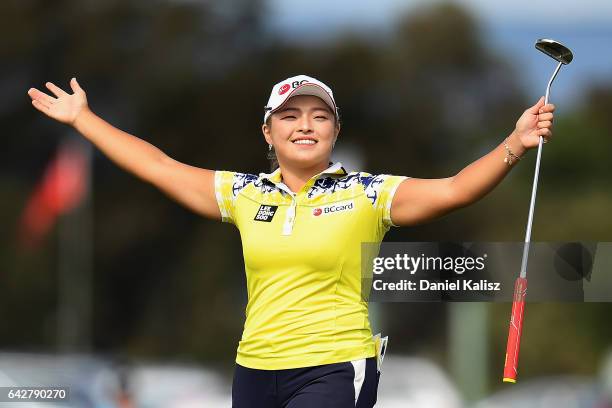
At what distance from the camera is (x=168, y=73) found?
128 feet

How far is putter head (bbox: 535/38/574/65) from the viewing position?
17.4ft

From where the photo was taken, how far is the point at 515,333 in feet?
16.6

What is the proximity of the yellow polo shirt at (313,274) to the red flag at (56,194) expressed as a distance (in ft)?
83.4

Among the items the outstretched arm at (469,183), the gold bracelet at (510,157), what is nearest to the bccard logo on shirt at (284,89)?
the outstretched arm at (469,183)

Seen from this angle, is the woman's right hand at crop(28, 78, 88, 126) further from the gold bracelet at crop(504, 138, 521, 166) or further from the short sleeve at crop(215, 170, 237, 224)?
the gold bracelet at crop(504, 138, 521, 166)

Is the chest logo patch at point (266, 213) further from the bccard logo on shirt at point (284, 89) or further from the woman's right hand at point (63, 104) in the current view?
the woman's right hand at point (63, 104)

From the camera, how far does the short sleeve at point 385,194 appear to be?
16.8 feet

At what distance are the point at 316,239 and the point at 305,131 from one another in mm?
460

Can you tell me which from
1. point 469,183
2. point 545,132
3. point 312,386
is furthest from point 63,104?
point 545,132

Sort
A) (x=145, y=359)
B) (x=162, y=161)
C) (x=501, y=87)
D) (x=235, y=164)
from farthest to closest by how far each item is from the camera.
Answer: (x=501, y=87), (x=235, y=164), (x=145, y=359), (x=162, y=161)

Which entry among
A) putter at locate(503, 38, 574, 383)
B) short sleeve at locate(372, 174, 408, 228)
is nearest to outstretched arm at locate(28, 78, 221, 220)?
short sleeve at locate(372, 174, 408, 228)

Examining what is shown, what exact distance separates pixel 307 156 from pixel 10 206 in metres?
31.6

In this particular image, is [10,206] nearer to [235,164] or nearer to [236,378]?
[235,164]


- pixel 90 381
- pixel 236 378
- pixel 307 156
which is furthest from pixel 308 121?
pixel 90 381
